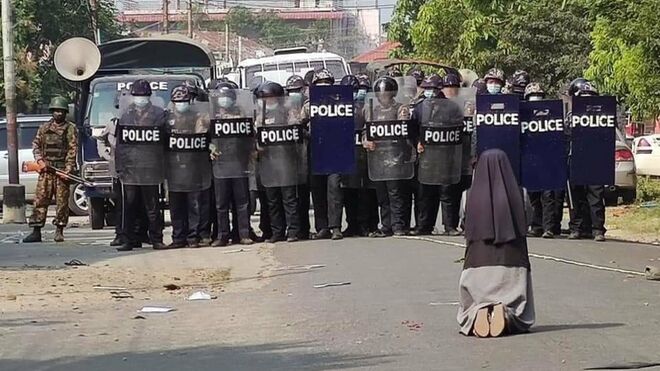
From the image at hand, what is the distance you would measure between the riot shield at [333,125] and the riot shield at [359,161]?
→ 0.77 feet

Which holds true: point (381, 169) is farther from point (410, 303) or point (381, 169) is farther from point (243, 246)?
point (410, 303)

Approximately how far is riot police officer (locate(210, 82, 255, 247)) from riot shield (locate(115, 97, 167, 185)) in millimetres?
701

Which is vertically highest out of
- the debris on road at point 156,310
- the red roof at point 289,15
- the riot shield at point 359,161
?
the red roof at point 289,15

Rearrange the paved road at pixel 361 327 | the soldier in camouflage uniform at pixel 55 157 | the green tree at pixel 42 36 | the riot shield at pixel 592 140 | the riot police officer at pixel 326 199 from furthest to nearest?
the green tree at pixel 42 36
the soldier in camouflage uniform at pixel 55 157
the riot police officer at pixel 326 199
the riot shield at pixel 592 140
the paved road at pixel 361 327

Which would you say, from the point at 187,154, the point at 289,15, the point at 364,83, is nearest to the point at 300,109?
the point at 364,83

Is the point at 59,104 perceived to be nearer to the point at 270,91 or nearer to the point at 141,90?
the point at 141,90

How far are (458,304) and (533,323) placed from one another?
1265mm

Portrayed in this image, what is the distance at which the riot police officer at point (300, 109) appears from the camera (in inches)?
659

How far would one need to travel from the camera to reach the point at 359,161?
16938mm

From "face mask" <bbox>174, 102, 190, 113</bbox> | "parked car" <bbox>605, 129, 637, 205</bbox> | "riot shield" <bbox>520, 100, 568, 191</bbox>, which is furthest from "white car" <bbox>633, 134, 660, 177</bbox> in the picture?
"face mask" <bbox>174, 102, 190, 113</bbox>

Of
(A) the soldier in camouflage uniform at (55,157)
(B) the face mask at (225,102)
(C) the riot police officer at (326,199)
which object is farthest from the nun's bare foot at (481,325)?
(A) the soldier in camouflage uniform at (55,157)

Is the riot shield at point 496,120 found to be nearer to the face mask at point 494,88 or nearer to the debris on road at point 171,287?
the face mask at point 494,88

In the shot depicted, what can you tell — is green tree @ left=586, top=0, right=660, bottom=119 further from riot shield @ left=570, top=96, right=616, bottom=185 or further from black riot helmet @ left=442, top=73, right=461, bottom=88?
black riot helmet @ left=442, top=73, right=461, bottom=88

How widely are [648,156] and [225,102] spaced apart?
12.2m
